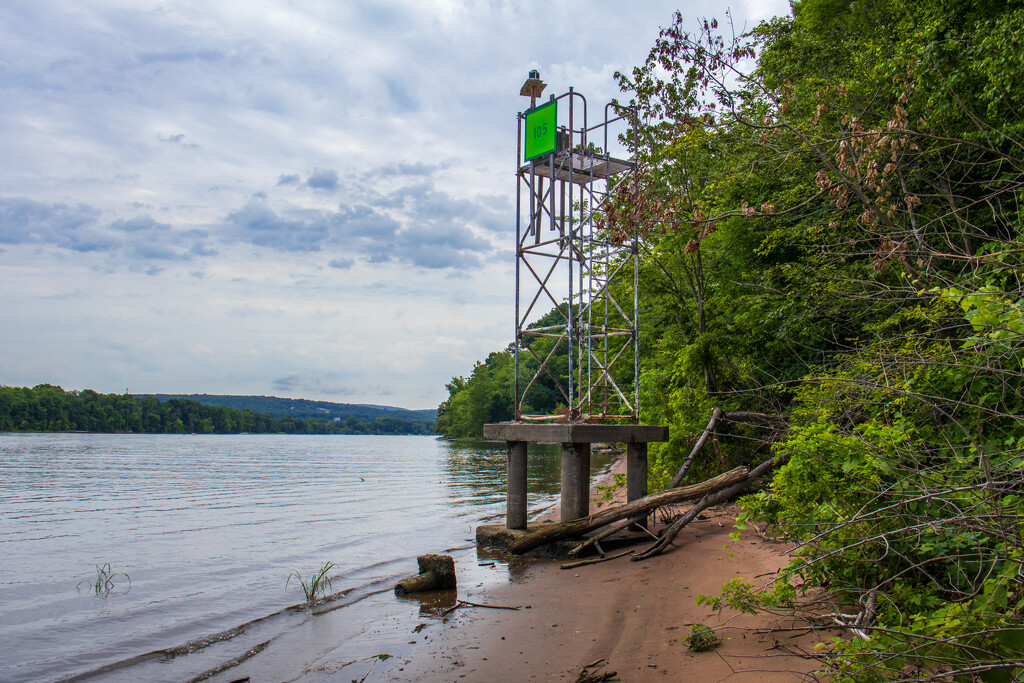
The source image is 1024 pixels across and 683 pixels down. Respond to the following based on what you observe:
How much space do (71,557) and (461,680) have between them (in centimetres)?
1202

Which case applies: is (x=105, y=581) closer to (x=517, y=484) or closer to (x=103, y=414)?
(x=517, y=484)

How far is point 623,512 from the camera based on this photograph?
34.2 ft

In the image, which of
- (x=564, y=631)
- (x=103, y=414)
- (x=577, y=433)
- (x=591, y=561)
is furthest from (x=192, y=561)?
(x=103, y=414)

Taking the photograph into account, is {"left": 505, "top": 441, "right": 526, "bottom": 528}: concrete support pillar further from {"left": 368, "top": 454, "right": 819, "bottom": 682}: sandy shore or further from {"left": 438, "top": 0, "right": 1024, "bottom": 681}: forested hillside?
{"left": 438, "top": 0, "right": 1024, "bottom": 681}: forested hillside

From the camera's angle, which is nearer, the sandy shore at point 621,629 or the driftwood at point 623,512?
the sandy shore at point 621,629

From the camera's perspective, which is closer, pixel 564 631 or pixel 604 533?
pixel 564 631

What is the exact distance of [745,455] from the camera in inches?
517

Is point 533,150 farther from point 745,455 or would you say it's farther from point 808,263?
point 745,455

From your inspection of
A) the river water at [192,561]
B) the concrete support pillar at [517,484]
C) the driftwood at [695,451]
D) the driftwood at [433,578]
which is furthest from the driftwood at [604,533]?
the driftwood at [433,578]

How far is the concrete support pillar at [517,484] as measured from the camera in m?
11.8

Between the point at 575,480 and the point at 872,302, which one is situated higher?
the point at 872,302

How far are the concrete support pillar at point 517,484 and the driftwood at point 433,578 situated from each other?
2.36m

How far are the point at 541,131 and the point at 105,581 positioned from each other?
34.6ft

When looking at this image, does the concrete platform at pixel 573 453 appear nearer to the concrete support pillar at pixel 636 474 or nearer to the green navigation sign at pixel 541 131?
the concrete support pillar at pixel 636 474
